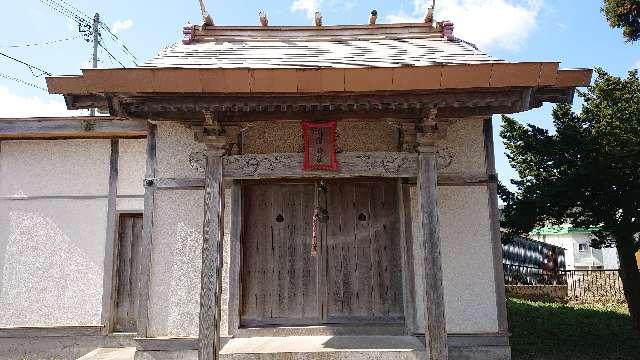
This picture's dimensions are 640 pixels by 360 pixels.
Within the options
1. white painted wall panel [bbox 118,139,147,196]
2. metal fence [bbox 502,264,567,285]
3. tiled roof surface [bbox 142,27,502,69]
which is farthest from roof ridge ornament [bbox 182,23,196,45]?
metal fence [bbox 502,264,567,285]

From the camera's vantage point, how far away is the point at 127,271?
7.44 metres

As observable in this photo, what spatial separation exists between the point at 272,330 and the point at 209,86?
343cm

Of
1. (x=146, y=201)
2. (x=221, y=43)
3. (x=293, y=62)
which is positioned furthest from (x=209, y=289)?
(x=221, y=43)

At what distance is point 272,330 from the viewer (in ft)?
20.7

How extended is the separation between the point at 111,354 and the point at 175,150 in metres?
3.06

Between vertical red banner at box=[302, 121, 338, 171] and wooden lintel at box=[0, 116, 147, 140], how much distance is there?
3266 millimetres

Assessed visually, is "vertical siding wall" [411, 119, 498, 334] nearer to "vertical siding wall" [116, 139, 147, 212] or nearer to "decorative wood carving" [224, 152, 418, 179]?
"decorative wood carving" [224, 152, 418, 179]

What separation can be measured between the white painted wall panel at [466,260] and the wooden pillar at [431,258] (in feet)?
3.87

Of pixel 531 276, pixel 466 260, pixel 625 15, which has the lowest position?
pixel 531 276

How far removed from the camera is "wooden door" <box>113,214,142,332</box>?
7324 mm

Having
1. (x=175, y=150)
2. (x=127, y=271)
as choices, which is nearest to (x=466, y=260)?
(x=175, y=150)

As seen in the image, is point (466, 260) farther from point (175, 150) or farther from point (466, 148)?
point (175, 150)

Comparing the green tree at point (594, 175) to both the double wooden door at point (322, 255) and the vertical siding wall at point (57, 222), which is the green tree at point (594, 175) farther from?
the vertical siding wall at point (57, 222)

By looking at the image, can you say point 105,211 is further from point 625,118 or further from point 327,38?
point 625,118
